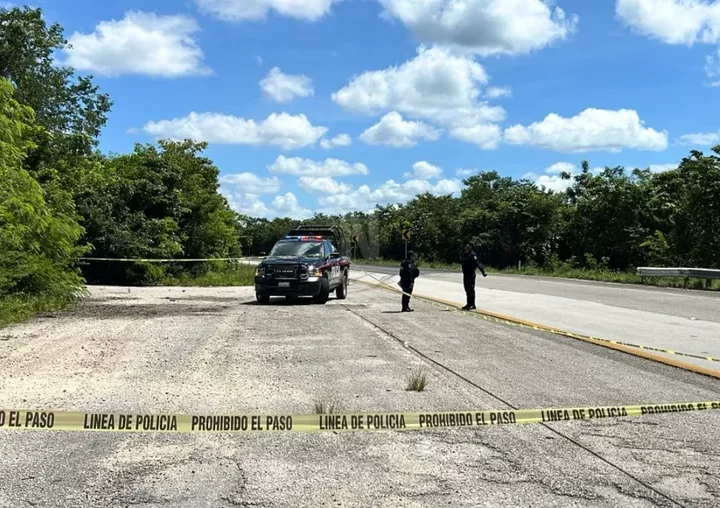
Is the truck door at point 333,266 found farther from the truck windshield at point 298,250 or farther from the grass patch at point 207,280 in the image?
the grass patch at point 207,280

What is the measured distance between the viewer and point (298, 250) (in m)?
18.6

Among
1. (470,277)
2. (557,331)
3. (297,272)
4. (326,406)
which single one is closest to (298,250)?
(297,272)

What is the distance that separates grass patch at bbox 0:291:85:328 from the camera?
13062 millimetres

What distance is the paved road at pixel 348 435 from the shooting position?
4191 mm

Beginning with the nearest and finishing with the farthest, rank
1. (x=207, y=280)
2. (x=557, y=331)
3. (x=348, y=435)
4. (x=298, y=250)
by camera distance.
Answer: (x=348, y=435)
(x=557, y=331)
(x=298, y=250)
(x=207, y=280)

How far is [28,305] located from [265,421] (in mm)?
11101

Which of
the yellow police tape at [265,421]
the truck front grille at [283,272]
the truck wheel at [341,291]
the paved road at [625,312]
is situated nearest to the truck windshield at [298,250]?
the truck front grille at [283,272]

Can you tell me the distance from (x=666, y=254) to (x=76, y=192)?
29251mm

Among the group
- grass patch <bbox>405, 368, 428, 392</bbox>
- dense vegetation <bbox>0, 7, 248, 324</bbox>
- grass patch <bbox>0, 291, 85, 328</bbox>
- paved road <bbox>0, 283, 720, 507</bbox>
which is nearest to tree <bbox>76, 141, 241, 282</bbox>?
dense vegetation <bbox>0, 7, 248, 324</bbox>

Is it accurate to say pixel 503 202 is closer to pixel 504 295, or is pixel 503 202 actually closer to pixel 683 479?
pixel 504 295

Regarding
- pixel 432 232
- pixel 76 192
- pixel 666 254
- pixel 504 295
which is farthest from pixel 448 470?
pixel 432 232

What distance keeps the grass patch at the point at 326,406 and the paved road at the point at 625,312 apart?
506cm

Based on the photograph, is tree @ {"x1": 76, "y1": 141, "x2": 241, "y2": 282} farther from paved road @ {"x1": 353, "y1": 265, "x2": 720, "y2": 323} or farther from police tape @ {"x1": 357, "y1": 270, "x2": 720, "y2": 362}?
police tape @ {"x1": 357, "y1": 270, "x2": 720, "y2": 362}

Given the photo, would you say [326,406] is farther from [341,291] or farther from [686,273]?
[686,273]
